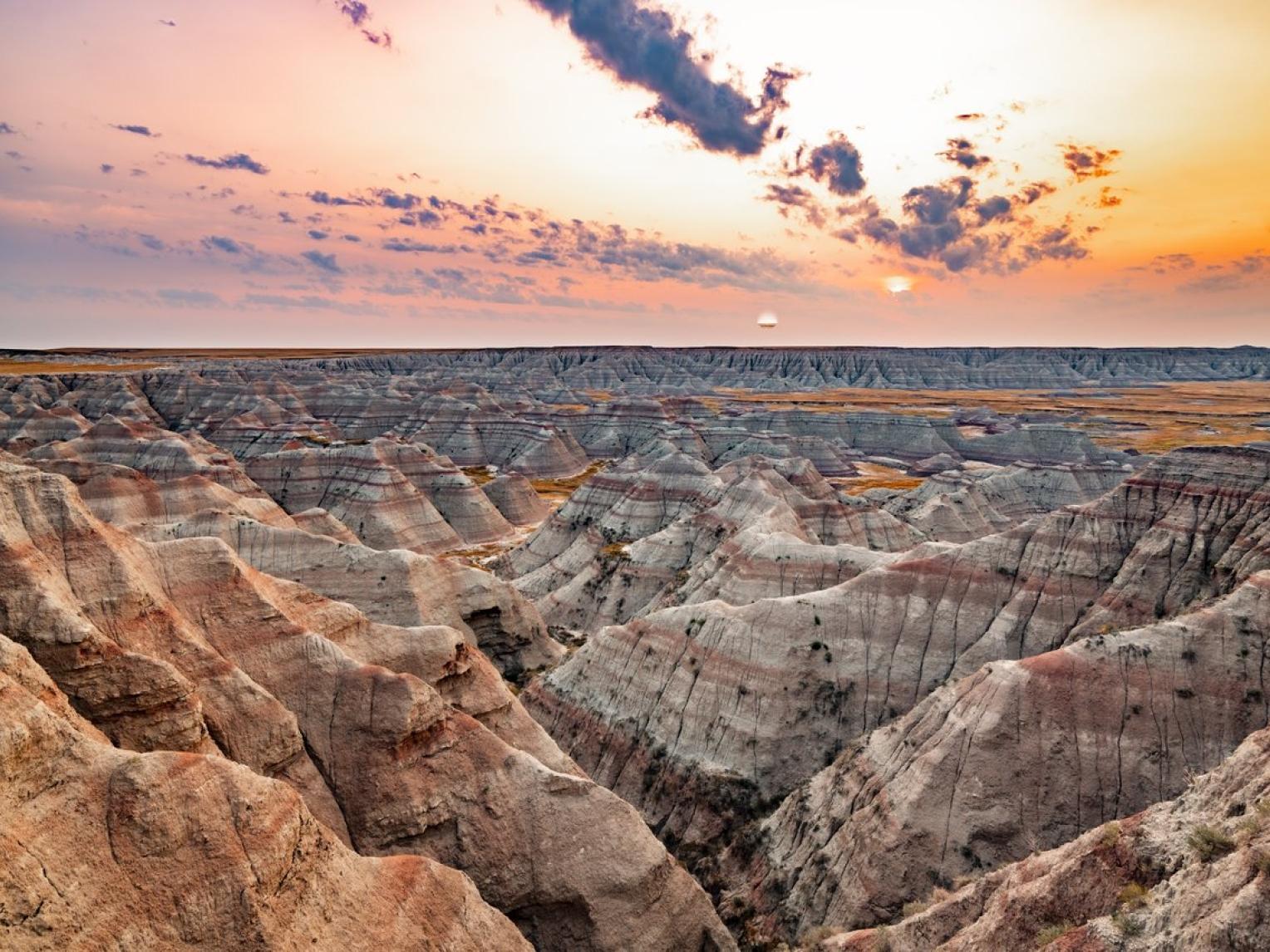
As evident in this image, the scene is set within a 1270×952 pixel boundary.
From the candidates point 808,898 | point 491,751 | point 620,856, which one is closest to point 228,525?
point 491,751

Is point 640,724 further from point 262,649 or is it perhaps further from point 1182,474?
point 1182,474

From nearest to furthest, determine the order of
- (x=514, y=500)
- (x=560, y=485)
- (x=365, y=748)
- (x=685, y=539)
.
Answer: (x=365, y=748)
(x=685, y=539)
(x=514, y=500)
(x=560, y=485)

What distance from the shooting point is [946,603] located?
35281 millimetres

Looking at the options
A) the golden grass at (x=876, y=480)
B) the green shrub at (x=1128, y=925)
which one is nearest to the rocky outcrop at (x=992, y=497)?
the golden grass at (x=876, y=480)

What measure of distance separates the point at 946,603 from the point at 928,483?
6557 cm

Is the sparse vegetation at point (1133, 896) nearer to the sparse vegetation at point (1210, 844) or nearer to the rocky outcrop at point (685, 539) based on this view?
the sparse vegetation at point (1210, 844)

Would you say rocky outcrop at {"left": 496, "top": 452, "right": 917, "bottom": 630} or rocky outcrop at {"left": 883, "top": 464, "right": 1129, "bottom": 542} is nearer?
rocky outcrop at {"left": 496, "top": 452, "right": 917, "bottom": 630}

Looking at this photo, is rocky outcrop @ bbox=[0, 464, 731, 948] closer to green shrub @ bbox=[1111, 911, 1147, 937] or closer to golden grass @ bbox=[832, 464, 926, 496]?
green shrub @ bbox=[1111, 911, 1147, 937]

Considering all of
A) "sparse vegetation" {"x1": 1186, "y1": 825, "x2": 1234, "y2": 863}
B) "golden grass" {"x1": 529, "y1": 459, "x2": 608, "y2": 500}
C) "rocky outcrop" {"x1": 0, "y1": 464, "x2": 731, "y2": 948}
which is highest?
"sparse vegetation" {"x1": 1186, "y1": 825, "x2": 1234, "y2": 863}

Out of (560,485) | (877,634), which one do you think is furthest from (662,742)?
(560,485)

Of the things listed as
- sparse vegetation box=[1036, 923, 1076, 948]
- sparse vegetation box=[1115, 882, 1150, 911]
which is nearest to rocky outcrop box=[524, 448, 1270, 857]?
sparse vegetation box=[1036, 923, 1076, 948]

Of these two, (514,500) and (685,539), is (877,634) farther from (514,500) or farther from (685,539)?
(514,500)

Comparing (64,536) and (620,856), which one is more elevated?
(64,536)

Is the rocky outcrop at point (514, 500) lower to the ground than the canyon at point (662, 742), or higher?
lower
